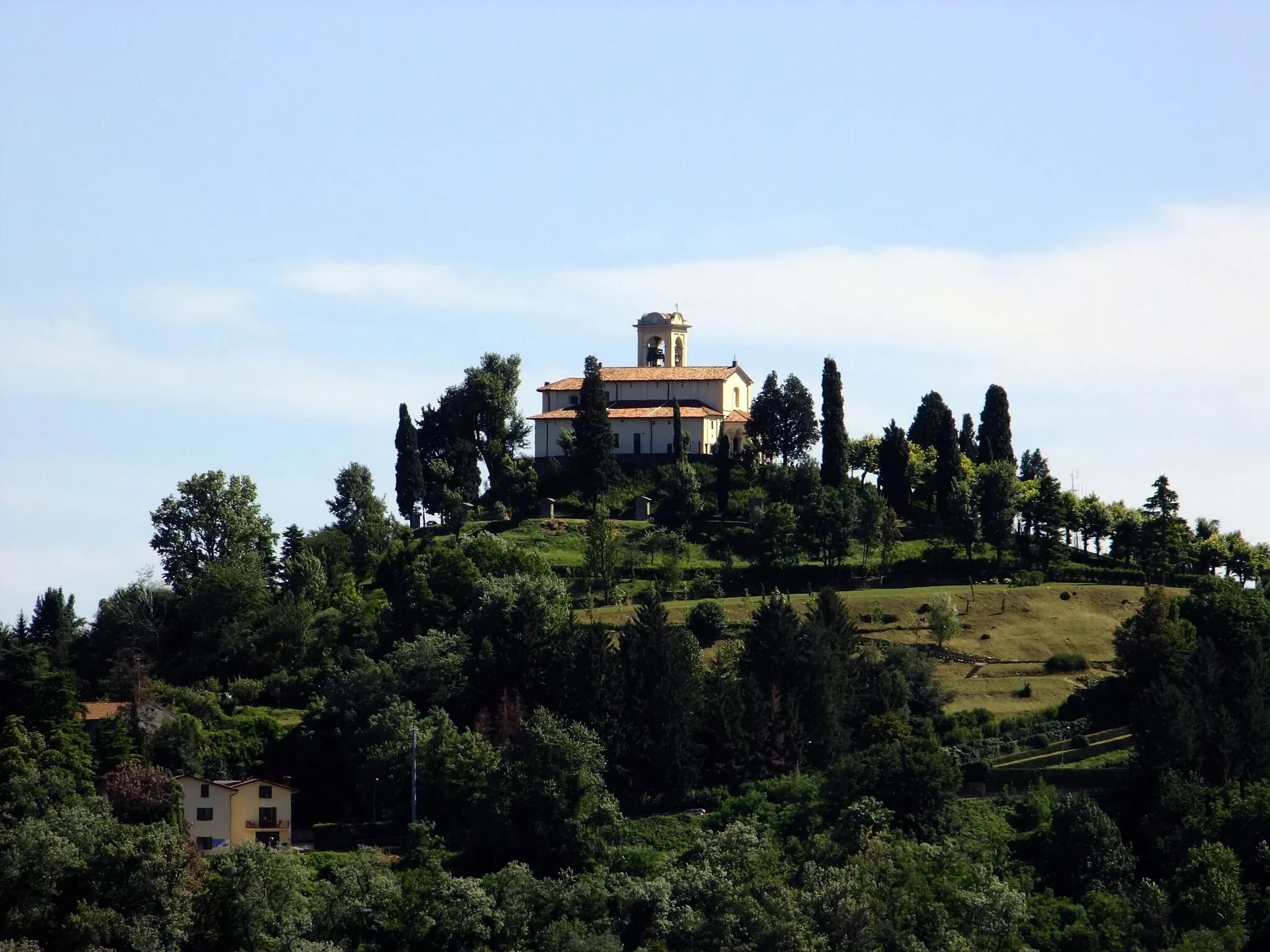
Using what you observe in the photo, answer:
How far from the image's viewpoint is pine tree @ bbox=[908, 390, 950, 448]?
100312 mm

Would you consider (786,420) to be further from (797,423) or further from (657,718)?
(657,718)

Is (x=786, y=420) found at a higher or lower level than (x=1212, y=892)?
higher

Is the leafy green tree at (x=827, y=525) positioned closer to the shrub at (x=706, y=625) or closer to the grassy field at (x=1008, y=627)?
the grassy field at (x=1008, y=627)

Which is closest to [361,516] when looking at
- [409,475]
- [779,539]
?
[409,475]

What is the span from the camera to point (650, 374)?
10419cm

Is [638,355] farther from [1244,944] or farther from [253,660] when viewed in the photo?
[1244,944]

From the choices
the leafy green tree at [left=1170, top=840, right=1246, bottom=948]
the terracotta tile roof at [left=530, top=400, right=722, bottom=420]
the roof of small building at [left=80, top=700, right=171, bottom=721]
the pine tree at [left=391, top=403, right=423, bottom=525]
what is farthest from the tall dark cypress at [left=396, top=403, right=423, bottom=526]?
the leafy green tree at [left=1170, top=840, right=1246, bottom=948]

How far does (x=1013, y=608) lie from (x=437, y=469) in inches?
1046

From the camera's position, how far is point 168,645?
84.0 m

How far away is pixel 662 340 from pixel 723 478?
→ 1555cm

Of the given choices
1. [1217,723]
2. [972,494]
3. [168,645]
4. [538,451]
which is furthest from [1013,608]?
[168,645]

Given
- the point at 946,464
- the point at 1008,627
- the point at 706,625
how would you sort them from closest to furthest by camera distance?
the point at 706,625
the point at 1008,627
the point at 946,464

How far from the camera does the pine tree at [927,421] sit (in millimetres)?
100312

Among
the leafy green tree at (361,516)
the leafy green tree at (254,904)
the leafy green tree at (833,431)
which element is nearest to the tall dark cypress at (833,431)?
the leafy green tree at (833,431)
